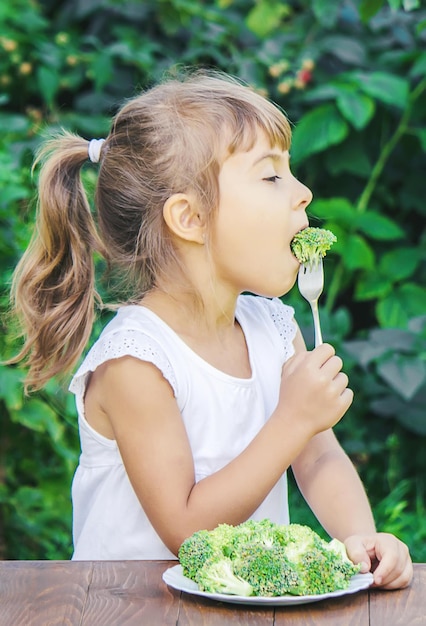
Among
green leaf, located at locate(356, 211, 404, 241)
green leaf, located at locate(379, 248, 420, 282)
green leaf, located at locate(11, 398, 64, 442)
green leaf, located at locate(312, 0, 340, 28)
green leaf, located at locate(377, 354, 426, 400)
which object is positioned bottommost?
green leaf, located at locate(11, 398, 64, 442)

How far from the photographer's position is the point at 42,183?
219 cm

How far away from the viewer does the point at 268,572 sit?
140 cm

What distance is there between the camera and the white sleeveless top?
1.96 m

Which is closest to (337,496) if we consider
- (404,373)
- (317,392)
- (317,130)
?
(317,392)

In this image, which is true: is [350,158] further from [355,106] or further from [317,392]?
[317,392]

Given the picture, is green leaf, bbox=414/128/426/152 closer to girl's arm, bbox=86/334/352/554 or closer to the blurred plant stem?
the blurred plant stem

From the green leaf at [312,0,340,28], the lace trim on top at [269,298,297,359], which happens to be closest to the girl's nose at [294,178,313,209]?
the lace trim on top at [269,298,297,359]

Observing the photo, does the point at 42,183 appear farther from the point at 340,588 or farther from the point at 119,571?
the point at 340,588

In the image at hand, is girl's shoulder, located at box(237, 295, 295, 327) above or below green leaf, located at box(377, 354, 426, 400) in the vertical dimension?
above

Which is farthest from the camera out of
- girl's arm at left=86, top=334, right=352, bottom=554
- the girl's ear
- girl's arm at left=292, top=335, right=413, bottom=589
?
the girl's ear

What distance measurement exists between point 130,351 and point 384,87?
2047 mm

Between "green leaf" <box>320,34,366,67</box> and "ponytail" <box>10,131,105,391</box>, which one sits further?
"green leaf" <box>320,34,366,67</box>

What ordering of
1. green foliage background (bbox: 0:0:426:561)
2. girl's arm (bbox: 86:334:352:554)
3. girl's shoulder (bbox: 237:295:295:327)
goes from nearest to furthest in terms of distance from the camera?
girl's arm (bbox: 86:334:352:554)
girl's shoulder (bbox: 237:295:295:327)
green foliage background (bbox: 0:0:426:561)

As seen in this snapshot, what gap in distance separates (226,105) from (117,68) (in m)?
2.05
